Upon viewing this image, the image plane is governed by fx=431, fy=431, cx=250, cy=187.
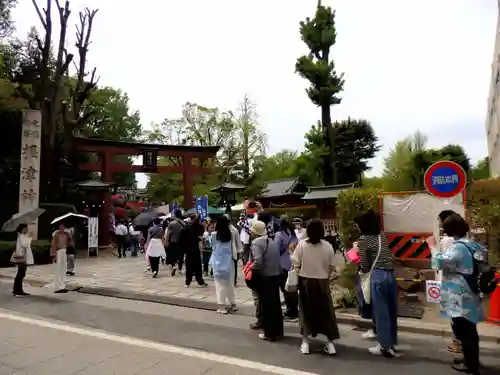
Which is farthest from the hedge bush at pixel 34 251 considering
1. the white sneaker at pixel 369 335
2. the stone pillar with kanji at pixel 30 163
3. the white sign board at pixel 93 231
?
the white sneaker at pixel 369 335

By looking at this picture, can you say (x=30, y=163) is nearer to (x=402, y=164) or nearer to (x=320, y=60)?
(x=320, y=60)

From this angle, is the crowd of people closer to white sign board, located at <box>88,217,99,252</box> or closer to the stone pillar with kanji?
white sign board, located at <box>88,217,99,252</box>

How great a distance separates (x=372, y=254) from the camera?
16.6ft

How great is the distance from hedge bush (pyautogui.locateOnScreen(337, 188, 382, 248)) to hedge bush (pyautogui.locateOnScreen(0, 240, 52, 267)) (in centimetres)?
1172

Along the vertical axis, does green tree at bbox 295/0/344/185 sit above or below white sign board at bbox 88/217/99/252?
above

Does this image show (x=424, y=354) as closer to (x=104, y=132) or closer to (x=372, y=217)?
(x=372, y=217)

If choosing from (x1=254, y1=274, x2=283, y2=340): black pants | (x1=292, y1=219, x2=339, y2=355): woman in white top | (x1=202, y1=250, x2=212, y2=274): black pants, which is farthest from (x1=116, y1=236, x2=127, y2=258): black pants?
(x1=292, y1=219, x2=339, y2=355): woman in white top

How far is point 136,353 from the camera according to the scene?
5.18m

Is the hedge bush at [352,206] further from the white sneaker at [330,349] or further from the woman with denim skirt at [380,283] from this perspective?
the white sneaker at [330,349]

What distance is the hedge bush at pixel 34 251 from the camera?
14953 millimetres

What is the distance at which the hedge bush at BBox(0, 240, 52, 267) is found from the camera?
14953 mm

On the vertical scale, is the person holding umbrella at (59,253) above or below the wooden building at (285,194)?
below

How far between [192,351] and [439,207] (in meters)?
4.84

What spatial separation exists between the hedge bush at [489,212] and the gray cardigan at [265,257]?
3.23 m
